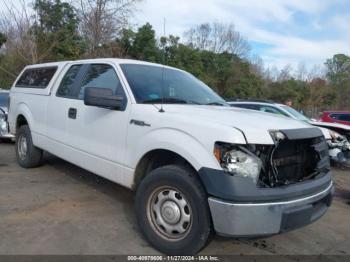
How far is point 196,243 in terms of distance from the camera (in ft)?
11.7

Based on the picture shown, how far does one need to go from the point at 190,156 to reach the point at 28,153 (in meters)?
4.25

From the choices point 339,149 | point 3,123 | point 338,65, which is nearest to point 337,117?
point 339,149

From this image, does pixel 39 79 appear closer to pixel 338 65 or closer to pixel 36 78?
pixel 36 78

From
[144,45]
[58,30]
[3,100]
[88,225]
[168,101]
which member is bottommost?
[88,225]

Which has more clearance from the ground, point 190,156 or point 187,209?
point 190,156

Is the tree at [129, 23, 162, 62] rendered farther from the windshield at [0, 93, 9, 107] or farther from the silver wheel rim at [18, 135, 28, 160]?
the silver wheel rim at [18, 135, 28, 160]

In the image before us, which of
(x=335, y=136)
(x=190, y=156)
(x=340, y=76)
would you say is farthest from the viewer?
(x=340, y=76)

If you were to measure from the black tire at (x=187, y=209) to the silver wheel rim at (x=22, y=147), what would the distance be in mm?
3736

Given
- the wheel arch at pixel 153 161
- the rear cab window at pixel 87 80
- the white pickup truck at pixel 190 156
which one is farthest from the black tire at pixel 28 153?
the wheel arch at pixel 153 161

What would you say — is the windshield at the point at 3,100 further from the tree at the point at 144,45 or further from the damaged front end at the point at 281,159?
the tree at the point at 144,45

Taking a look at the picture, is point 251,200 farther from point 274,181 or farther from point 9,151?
point 9,151

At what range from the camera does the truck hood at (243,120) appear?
350cm

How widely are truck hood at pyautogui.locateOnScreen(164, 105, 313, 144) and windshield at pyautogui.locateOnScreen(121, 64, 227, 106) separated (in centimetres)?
31

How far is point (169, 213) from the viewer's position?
12.5 feet
